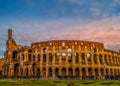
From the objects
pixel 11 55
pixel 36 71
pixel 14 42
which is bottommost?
pixel 36 71

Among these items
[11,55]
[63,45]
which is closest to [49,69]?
[63,45]

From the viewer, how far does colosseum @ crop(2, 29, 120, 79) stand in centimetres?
6712

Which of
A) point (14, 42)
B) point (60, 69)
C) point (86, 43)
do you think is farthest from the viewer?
point (14, 42)

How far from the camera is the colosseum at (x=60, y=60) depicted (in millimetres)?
67125

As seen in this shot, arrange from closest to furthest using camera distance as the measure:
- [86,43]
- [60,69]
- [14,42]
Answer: [60,69] < [86,43] < [14,42]

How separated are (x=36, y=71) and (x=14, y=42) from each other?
17.5 m

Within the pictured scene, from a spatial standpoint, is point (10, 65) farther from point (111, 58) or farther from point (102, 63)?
→ point (111, 58)

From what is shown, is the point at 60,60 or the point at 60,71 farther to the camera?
the point at 60,60

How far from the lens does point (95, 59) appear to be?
7081cm

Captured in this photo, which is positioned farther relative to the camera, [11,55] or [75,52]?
[11,55]

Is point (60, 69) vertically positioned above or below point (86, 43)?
below

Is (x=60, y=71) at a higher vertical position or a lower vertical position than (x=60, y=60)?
lower

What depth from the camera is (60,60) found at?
67500 mm

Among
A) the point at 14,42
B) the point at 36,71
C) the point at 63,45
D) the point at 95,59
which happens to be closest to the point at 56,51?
the point at 63,45
